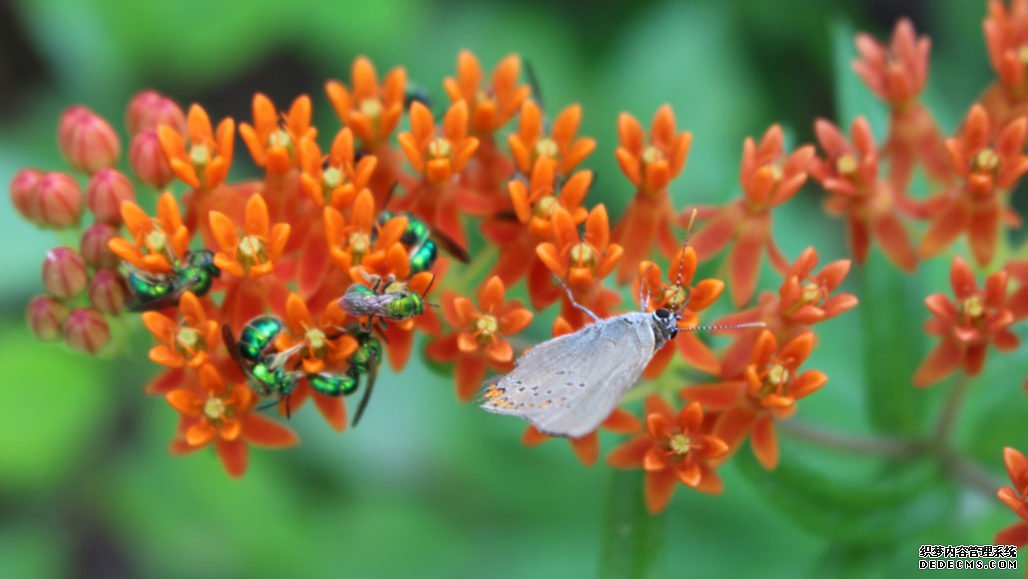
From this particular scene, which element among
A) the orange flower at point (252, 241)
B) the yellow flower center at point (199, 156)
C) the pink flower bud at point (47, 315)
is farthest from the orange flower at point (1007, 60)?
the pink flower bud at point (47, 315)

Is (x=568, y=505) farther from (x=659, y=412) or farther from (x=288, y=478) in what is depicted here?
(x=659, y=412)

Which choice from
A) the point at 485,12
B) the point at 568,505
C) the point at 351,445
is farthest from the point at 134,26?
the point at 568,505

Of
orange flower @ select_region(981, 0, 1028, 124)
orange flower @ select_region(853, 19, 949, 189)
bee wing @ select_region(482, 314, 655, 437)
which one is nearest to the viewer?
bee wing @ select_region(482, 314, 655, 437)

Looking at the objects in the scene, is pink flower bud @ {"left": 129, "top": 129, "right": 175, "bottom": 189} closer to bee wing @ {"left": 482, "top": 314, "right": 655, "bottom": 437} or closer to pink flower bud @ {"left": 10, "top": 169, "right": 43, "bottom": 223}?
pink flower bud @ {"left": 10, "top": 169, "right": 43, "bottom": 223}

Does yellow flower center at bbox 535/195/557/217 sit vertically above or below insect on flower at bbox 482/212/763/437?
above

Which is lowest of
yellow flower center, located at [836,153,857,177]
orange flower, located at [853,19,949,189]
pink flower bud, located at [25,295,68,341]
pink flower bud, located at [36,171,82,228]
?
pink flower bud, located at [25,295,68,341]

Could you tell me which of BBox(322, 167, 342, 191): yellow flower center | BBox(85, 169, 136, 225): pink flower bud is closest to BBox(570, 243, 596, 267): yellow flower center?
BBox(322, 167, 342, 191): yellow flower center

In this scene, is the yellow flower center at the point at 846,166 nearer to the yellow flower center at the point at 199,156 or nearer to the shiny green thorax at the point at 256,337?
the shiny green thorax at the point at 256,337
